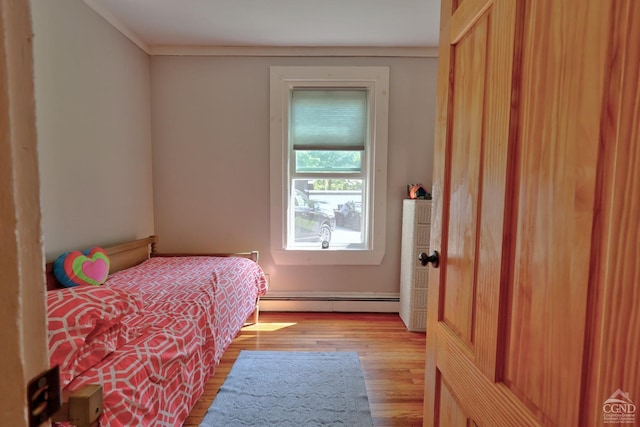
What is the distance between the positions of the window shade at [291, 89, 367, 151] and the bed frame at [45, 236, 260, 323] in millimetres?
1254

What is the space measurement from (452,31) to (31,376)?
3.87 feet

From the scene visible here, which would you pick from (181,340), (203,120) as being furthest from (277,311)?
(203,120)

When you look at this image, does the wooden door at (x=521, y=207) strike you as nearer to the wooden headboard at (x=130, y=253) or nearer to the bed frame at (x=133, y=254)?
the bed frame at (x=133, y=254)

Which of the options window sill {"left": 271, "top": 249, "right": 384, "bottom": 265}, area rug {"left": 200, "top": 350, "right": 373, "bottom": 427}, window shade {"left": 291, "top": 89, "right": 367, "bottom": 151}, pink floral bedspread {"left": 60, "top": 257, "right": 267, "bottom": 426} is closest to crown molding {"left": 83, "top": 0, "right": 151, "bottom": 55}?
window shade {"left": 291, "top": 89, "right": 367, "bottom": 151}

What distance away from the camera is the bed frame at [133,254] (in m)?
1.73

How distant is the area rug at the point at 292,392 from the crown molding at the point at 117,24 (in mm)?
2723

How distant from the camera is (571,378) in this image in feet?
1.51

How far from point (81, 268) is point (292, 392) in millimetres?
1478

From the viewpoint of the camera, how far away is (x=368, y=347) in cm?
234

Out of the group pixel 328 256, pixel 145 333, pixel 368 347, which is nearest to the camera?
pixel 145 333

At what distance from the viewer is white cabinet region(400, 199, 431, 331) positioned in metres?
2.55

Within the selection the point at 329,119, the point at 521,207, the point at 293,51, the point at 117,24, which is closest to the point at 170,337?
the point at 521,207

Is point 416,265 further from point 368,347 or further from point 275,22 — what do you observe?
point 275,22

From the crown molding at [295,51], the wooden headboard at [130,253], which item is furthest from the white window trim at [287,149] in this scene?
the wooden headboard at [130,253]
